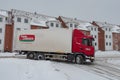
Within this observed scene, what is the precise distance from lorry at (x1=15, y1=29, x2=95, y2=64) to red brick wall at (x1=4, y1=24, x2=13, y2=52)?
64.4ft

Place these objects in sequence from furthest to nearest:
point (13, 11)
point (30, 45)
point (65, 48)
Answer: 1. point (13, 11)
2. point (30, 45)
3. point (65, 48)

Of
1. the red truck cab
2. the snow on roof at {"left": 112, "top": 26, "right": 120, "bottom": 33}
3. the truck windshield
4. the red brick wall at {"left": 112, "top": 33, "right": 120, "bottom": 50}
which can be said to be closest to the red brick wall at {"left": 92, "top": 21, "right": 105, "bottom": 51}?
the red brick wall at {"left": 112, "top": 33, "right": 120, "bottom": 50}

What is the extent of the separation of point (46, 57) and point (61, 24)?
35.1 metres

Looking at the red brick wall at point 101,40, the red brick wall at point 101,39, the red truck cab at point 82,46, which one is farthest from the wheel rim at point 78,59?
the red brick wall at point 101,40

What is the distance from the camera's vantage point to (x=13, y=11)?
4591 cm

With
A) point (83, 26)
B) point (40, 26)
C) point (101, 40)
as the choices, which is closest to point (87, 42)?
point (40, 26)

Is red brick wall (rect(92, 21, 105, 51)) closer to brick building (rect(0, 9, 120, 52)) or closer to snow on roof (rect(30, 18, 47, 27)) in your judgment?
brick building (rect(0, 9, 120, 52))

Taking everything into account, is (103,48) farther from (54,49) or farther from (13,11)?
(54,49)

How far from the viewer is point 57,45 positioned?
21.1 m

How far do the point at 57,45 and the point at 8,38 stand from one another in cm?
2437

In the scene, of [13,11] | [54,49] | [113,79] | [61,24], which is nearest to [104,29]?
[61,24]

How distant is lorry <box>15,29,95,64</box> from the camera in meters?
20.5

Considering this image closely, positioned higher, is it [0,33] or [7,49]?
[0,33]

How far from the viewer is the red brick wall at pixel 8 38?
4147cm
